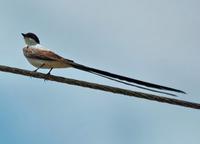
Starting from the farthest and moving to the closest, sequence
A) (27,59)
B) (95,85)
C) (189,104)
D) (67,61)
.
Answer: (27,59) < (67,61) < (95,85) < (189,104)

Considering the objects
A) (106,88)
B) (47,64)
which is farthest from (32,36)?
(106,88)

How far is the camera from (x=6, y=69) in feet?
24.8

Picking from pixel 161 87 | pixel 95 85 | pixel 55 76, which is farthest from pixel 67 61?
pixel 161 87

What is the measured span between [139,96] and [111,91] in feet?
1.06

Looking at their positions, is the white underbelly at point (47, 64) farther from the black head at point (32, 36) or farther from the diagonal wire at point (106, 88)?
the diagonal wire at point (106, 88)

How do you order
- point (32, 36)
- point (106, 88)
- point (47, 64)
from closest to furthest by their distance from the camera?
point (106, 88)
point (47, 64)
point (32, 36)

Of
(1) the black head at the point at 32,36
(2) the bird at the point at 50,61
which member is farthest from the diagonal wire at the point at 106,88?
(1) the black head at the point at 32,36

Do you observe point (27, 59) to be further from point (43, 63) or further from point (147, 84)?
point (147, 84)

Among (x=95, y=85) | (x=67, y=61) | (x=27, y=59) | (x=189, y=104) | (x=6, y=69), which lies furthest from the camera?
(x=27, y=59)

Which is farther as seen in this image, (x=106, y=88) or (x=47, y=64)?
(x=47, y=64)

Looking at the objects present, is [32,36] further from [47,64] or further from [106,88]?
[106,88]

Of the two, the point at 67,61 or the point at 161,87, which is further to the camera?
the point at 67,61

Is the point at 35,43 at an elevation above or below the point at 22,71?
above

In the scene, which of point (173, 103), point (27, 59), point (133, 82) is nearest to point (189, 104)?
point (173, 103)
